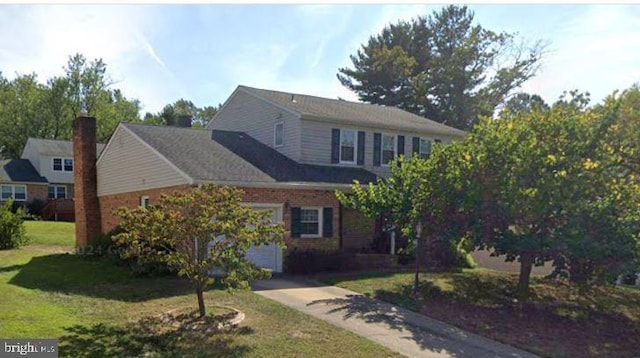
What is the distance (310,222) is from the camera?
52.9 feet

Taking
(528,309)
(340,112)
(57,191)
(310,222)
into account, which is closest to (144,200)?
(310,222)

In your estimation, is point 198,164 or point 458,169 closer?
point 458,169

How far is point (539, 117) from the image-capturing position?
1123 centimetres

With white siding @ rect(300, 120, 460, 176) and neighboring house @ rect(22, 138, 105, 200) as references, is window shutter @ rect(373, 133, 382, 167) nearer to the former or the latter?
white siding @ rect(300, 120, 460, 176)

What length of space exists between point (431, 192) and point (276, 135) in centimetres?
946

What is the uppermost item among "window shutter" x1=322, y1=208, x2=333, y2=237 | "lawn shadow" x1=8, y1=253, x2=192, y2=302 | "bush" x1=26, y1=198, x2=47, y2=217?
"window shutter" x1=322, y1=208, x2=333, y2=237

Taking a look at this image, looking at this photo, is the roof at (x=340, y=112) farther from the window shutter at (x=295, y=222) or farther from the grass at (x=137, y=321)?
the grass at (x=137, y=321)

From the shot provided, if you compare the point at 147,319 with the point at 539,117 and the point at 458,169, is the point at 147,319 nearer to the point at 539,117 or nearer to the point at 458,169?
the point at 458,169

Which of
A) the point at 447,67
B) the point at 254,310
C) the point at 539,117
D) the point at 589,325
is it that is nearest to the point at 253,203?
the point at 254,310

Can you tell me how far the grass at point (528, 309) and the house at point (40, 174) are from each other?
1169 inches

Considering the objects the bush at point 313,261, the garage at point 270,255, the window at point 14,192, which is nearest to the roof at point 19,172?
the window at point 14,192

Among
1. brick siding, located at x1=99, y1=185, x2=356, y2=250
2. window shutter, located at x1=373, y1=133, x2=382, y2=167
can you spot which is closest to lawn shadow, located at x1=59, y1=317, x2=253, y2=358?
brick siding, located at x1=99, y1=185, x2=356, y2=250

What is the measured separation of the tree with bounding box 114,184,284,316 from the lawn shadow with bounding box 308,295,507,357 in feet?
8.03

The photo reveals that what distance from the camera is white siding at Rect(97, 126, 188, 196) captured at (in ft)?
51.5
